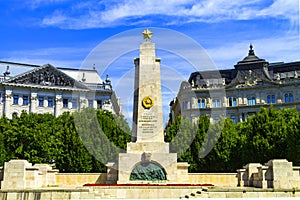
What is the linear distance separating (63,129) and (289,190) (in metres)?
29.8

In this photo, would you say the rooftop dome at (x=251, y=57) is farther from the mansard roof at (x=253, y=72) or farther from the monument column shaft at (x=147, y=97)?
the monument column shaft at (x=147, y=97)

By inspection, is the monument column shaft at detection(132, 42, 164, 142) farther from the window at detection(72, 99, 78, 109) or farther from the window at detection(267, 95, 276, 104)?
the window at detection(72, 99, 78, 109)

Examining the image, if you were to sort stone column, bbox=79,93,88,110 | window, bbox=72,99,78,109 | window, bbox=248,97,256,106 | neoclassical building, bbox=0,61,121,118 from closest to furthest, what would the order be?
neoclassical building, bbox=0,61,121,118, window, bbox=248,97,256,106, stone column, bbox=79,93,88,110, window, bbox=72,99,78,109

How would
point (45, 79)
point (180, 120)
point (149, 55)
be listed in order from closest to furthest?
1. point (149, 55)
2. point (180, 120)
3. point (45, 79)

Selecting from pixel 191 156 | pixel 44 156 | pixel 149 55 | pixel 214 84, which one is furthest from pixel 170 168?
pixel 214 84

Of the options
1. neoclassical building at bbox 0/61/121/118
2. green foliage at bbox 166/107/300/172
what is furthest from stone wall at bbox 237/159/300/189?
neoclassical building at bbox 0/61/121/118

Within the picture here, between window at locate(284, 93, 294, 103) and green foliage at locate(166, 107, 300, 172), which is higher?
window at locate(284, 93, 294, 103)

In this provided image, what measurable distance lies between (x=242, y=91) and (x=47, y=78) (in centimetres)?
3993

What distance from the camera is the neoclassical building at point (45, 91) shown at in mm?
80375

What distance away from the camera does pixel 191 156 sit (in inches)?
1747

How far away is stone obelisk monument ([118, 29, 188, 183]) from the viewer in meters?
27.8

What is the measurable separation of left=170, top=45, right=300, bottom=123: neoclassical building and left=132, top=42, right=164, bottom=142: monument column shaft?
1958 inches

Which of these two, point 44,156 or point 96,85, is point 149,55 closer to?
point 44,156

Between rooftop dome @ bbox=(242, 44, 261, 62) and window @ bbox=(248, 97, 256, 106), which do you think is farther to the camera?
rooftop dome @ bbox=(242, 44, 261, 62)
